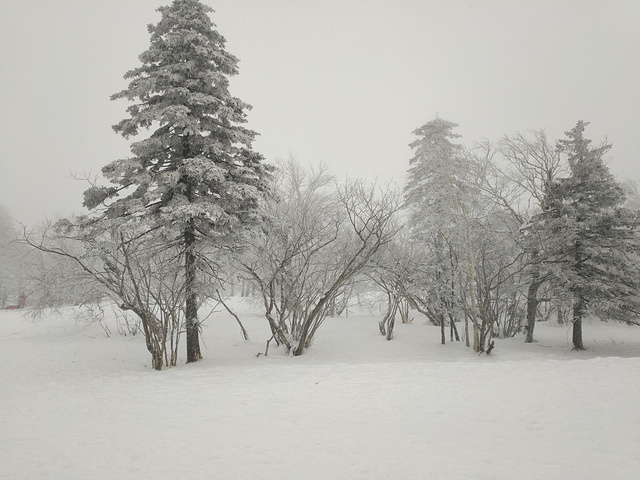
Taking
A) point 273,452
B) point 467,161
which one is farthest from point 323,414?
point 467,161

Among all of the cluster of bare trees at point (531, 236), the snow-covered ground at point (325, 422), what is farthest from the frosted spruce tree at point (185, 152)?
the cluster of bare trees at point (531, 236)

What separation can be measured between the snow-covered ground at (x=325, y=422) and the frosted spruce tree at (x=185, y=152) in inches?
159

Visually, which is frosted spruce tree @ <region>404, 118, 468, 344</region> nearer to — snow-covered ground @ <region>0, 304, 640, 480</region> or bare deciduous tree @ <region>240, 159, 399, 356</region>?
bare deciduous tree @ <region>240, 159, 399, 356</region>

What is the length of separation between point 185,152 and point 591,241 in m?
15.3

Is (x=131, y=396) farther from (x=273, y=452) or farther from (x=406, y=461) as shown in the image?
(x=406, y=461)

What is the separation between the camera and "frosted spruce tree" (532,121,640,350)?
1208 cm

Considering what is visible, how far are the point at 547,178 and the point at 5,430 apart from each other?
18934mm

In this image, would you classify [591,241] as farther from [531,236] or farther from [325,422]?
[325,422]

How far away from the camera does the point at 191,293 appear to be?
9.99 m

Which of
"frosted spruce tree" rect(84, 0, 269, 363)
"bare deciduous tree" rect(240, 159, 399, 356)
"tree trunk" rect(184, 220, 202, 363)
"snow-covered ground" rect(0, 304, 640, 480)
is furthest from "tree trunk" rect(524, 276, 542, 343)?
"tree trunk" rect(184, 220, 202, 363)

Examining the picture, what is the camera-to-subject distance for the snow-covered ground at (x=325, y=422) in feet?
12.4

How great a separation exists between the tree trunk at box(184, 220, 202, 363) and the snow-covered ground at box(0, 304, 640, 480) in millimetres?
1133

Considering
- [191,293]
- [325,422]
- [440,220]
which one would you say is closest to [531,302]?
[440,220]

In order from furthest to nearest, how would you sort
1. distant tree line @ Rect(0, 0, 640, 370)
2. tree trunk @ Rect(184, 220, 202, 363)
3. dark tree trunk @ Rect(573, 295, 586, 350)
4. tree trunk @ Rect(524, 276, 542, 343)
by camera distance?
tree trunk @ Rect(524, 276, 542, 343) < dark tree trunk @ Rect(573, 295, 586, 350) < tree trunk @ Rect(184, 220, 202, 363) < distant tree line @ Rect(0, 0, 640, 370)
